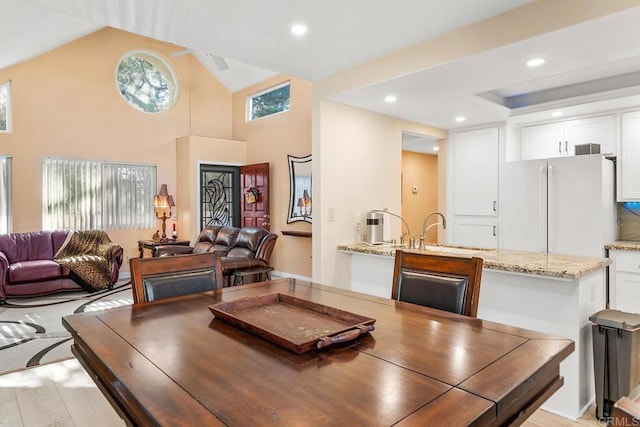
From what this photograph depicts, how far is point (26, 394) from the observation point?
2.55 meters

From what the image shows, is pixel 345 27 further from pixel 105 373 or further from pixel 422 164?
pixel 422 164

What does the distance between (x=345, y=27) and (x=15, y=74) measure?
562 cm

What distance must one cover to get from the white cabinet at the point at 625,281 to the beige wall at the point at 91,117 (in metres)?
6.24

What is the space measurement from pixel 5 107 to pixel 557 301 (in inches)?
286

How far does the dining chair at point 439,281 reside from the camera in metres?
1.77

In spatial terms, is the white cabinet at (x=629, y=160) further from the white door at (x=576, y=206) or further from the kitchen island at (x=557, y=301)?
the kitchen island at (x=557, y=301)

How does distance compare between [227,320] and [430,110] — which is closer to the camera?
[227,320]

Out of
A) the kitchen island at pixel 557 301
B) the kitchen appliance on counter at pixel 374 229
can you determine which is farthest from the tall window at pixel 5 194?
Answer: the kitchen island at pixel 557 301

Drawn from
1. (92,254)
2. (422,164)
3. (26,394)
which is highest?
(422,164)

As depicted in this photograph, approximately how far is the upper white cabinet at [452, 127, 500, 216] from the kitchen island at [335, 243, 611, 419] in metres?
1.83

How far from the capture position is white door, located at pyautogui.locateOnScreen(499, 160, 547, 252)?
3.88m

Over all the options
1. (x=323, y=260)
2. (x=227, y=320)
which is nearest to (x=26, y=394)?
(x=227, y=320)

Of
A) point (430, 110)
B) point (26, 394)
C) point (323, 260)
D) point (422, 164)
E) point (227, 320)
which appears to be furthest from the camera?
point (422, 164)

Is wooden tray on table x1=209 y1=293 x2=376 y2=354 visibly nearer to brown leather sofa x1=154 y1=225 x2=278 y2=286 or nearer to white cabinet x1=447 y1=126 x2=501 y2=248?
brown leather sofa x1=154 y1=225 x2=278 y2=286
